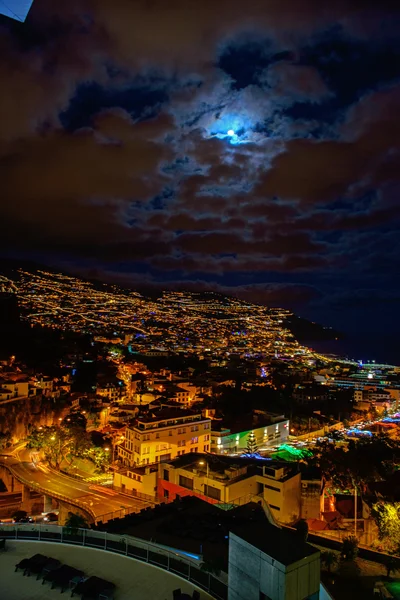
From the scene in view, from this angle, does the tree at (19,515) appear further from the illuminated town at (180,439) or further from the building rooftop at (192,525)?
the building rooftop at (192,525)

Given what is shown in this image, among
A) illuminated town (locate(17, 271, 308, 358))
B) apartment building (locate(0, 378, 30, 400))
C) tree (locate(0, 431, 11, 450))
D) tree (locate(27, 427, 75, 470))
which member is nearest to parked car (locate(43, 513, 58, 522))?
tree (locate(27, 427, 75, 470))

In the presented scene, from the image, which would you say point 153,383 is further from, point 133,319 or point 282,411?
point 133,319

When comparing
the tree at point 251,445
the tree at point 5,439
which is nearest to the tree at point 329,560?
the tree at point 251,445

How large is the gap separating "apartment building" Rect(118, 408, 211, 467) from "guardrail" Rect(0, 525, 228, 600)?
1298 cm

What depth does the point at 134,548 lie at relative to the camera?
624cm

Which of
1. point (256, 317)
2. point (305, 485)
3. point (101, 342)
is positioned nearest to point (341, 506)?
point (305, 485)

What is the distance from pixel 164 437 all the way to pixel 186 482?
19.2 ft

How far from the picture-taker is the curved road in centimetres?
1426

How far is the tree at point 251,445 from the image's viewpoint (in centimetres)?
2271

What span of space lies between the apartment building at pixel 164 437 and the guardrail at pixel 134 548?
13.0 m

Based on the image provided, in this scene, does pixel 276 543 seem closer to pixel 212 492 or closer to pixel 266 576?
pixel 266 576

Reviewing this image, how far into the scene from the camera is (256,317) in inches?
5030

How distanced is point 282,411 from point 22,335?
20.9m

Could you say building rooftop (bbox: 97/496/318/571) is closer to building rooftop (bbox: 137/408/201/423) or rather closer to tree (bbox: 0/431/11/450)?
building rooftop (bbox: 137/408/201/423)
